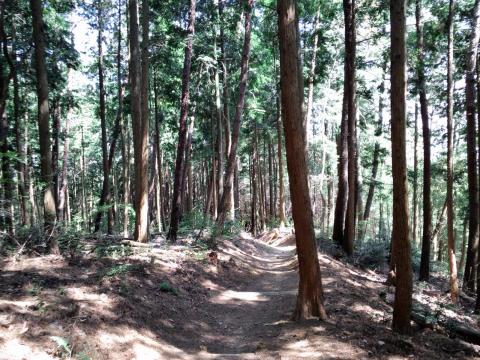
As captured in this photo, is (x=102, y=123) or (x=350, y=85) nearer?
(x=350, y=85)

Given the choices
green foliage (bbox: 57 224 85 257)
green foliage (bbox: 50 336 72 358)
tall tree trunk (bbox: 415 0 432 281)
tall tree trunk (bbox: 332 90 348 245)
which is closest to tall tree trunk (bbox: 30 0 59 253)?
green foliage (bbox: 57 224 85 257)

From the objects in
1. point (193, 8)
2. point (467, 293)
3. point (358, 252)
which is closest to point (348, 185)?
point (358, 252)

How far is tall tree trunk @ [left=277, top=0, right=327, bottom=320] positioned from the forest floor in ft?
1.76

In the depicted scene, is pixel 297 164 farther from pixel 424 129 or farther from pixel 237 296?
pixel 424 129

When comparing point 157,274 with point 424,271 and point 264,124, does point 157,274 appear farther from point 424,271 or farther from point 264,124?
point 264,124

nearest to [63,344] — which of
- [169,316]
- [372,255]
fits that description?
[169,316]

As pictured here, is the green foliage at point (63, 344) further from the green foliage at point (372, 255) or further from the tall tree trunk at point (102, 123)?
the tall tree trunk at point (102, 123)

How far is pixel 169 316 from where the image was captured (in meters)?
7.21

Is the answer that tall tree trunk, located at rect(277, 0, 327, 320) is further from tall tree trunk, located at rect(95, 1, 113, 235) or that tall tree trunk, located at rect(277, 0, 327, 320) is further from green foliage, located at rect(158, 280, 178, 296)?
tall tree trunk, located at rect(95, 1, 113, 235)

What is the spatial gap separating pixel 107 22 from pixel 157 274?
14906mm

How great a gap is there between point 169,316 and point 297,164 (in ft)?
12.1

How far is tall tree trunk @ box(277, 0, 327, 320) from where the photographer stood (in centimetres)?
650

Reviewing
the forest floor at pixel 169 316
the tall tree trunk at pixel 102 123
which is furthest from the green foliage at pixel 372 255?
the tall tree trunk at pixel 102 123

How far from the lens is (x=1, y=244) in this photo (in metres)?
7.96
